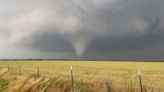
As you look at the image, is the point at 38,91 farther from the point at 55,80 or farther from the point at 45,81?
the point at 55,80

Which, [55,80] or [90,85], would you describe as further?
[90,85]

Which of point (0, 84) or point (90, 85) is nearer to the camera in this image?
point (0, 84)

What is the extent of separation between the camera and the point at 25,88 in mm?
9086

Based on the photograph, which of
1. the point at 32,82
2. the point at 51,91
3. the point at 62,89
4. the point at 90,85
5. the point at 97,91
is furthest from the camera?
the point at 90,85

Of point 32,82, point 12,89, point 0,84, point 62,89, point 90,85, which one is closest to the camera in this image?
point 12,89

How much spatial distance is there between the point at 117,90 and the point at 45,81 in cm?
870

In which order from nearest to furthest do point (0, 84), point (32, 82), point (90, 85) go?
point (32, 82) → point (0, 84) → point (90, 85)

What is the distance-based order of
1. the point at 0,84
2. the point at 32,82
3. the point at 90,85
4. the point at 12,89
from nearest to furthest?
the point at 12,89, the point at 32,82, the point at 0,84, the point at 90,85

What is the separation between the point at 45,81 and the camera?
33.6ft

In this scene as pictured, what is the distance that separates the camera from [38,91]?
31.8 feet

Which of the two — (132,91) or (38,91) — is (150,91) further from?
(38,91)

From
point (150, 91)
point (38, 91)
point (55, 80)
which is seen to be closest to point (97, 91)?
point (150, 91)

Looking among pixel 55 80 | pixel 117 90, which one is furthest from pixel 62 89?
pixel 117 90

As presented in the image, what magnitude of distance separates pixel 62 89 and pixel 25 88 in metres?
6.58
